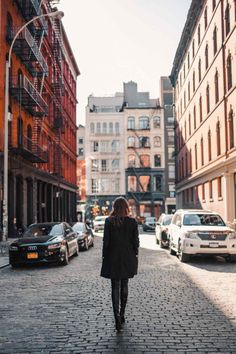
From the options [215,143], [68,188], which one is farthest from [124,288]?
[68,188]

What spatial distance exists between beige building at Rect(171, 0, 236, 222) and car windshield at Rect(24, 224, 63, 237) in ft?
46.3

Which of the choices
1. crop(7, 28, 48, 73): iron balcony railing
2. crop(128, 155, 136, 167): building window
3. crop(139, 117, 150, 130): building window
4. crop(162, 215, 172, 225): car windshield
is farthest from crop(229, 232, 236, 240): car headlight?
crop(139, 117, 150, 130): building window

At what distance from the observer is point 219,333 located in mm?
6020

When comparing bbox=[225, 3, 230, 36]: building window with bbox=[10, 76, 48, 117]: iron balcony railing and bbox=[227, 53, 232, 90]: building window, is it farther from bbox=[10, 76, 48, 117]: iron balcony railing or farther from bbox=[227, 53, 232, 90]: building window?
bbox=[10, 76, 48, 117]: iron balcony railing

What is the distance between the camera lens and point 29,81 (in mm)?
28453

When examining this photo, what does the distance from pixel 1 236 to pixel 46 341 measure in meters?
15.5

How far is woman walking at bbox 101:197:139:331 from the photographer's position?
6.22m

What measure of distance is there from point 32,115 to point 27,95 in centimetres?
441

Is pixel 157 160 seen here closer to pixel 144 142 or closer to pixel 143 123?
pixel 144 142

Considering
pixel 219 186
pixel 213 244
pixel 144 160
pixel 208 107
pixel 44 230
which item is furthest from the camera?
pixel 144 160

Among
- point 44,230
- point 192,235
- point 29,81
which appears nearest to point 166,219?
point 192,235

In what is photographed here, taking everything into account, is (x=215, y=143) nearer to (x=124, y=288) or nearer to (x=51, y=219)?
(x=51, y=219)

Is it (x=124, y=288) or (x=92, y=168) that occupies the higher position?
(x=92, y=168)

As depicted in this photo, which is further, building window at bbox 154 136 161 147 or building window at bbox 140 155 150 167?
building window at bbox 154 136 161 147
